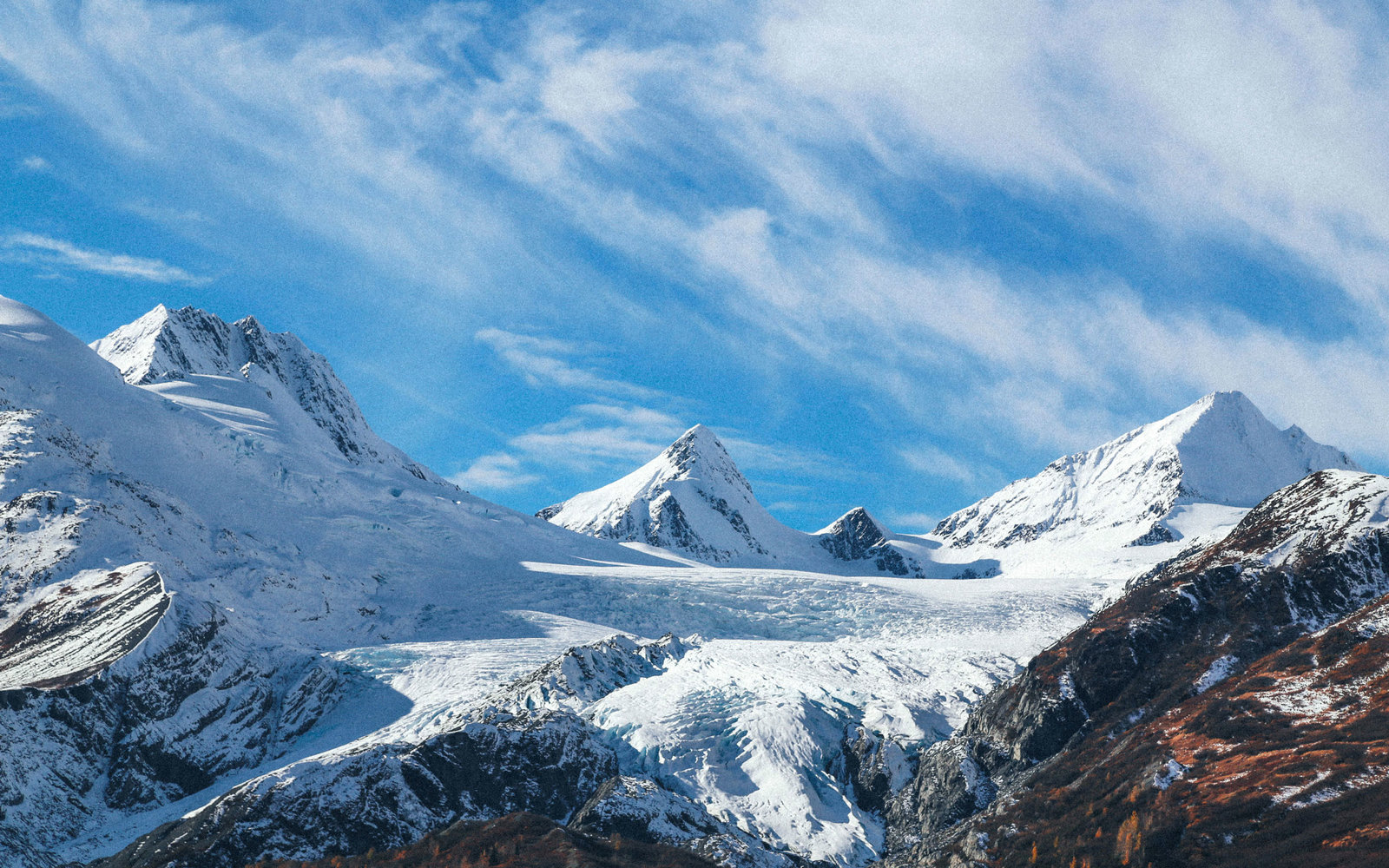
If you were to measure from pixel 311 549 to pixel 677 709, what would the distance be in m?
55.3

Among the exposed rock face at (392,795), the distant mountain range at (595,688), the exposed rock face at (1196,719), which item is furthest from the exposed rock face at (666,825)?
the exposed rock face at (1196,719)

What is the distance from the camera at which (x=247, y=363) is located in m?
172

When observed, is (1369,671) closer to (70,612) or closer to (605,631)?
(605,631)

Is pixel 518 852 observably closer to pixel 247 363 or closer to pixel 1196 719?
pixel 1196 719

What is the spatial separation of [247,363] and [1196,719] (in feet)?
539

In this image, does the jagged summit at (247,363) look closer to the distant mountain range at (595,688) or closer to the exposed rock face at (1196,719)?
the distant mountain range at (595,688)

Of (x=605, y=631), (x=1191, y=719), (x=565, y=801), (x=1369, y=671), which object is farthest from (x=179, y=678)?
(x=1369, y=671)

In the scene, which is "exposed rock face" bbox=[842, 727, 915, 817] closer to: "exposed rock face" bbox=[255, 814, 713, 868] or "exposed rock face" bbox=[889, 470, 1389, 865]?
"exposed rock face" bbox=[889, 470, 1389, 865]

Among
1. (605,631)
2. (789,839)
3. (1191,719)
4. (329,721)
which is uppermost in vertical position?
(605,631)

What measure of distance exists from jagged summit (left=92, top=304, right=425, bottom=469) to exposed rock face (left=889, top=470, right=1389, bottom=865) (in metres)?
116

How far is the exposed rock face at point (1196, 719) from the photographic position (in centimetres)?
3562

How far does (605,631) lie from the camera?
97.8m

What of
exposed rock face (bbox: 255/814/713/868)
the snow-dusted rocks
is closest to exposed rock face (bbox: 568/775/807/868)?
exposed rock face (bbox: 255/814/713/868)

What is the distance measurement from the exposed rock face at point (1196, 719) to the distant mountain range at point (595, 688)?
204 millimetres
